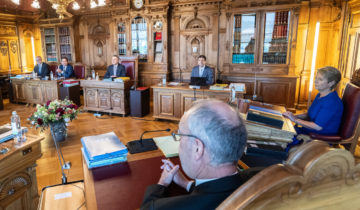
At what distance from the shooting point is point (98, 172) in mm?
1179

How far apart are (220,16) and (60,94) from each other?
4.57 metres

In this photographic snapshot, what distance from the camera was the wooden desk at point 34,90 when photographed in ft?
18.9

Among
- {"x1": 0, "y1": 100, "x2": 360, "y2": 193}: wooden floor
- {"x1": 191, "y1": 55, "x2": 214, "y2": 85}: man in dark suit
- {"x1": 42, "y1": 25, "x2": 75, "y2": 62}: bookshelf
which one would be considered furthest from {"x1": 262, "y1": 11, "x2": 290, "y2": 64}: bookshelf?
{"x1": 42, "y1": 25, "x2": 75, "y2": 62}: bookshelf

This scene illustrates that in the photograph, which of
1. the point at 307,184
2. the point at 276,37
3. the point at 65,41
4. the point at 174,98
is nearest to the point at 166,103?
the point at 174,98

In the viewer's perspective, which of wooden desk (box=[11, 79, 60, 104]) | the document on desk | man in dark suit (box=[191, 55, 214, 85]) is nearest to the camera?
the document on desk


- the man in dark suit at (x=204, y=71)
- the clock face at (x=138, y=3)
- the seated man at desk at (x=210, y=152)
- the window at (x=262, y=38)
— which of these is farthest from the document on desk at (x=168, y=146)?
the clock face at (x=138, y=3)

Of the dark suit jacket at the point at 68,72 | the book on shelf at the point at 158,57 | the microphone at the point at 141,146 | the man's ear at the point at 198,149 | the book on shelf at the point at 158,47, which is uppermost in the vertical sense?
the book on shelf at the point at 158,47

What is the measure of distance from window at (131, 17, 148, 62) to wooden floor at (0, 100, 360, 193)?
2.35 m

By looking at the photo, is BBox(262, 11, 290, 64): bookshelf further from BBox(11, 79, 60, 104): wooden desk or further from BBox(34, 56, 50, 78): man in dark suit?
BBox(34, 56, 50, 78): man in dark suit

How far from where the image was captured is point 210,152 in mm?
766

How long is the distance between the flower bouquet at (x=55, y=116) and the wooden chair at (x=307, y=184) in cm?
313

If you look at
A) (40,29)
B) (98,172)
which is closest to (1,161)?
(98,172)

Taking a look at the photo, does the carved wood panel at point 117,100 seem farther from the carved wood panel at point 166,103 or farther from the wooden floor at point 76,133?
the carved wood panel at point 166,103

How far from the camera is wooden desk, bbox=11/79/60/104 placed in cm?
577
